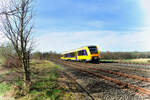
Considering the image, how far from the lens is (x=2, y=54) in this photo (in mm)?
5426

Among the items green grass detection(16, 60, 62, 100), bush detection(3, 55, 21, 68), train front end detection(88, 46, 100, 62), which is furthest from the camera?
train front end detection(88, 46, 100, 62)

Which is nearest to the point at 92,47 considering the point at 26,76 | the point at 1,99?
the point at 26,76

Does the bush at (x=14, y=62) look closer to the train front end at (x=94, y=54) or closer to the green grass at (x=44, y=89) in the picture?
the green grass at (x=44, y=89)

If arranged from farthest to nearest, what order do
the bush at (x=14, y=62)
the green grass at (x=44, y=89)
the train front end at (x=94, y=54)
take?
the train front end at (x=94, y=54), the bush at (x=14, y=62), the green grass at (x=44, y=89)

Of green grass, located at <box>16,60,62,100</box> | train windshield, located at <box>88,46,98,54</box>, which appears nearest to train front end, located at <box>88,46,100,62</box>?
train windshield, located at <box>88,46,98,54</box>

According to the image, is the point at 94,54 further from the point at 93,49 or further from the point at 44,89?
the point at 44,89

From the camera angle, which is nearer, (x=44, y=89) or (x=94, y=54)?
(x=44, y=89)

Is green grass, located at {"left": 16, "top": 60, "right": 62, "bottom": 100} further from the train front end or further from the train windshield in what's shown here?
the train windshield

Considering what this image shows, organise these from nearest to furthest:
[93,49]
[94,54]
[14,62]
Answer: [14,62] < [94,54] < [93,49]

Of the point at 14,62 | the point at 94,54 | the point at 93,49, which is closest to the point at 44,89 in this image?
the point at 14,62

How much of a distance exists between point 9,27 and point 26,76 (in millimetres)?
2604

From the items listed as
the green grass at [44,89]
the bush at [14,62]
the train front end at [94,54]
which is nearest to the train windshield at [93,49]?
the train front end at [94,54]

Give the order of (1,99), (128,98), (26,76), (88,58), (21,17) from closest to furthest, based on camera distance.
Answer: (128,98), (1,99), (21,17), (26,76), (88,58)

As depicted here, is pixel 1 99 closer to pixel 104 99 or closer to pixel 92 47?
pixel 104 99
